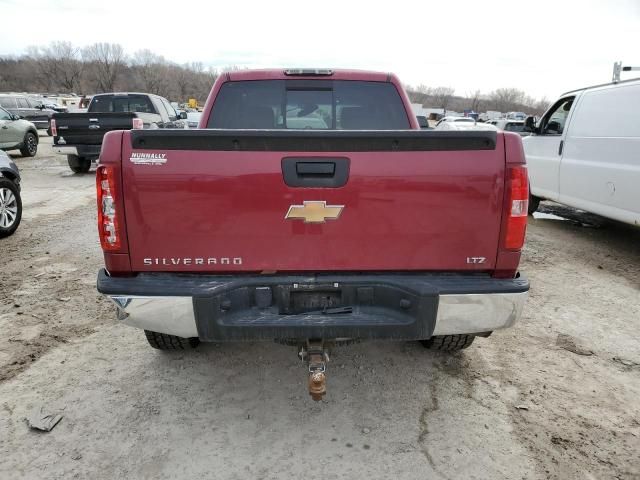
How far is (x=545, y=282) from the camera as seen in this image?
17.0 ft

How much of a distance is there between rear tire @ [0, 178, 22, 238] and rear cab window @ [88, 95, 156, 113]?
25.6 ft

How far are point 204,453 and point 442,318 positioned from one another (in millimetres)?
1478

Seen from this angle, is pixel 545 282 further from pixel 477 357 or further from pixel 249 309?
pixel 249 309

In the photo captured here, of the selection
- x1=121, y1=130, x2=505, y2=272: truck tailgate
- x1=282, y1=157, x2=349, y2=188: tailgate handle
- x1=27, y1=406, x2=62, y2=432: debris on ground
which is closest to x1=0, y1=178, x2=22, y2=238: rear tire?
x1=27, y1=406, x2=62, y2=432: debris on ground

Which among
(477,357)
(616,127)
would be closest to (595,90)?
(616,127)

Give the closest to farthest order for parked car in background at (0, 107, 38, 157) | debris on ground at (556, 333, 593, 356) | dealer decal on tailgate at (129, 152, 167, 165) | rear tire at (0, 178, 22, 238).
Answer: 1. dealer decal on tailgate at (129, 152, 167, 165)
2. debris on ground at (556, 333, 593, 356)
3. rear tire at (0, 178, 22, 238)
4. parked car in background at (0, 107, 38, 157)

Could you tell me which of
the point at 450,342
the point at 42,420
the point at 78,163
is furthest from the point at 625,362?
the point at 78,163

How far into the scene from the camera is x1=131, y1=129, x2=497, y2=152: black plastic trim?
232cm

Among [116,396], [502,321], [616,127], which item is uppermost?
[616,127]

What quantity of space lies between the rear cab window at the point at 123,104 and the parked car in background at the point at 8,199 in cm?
746

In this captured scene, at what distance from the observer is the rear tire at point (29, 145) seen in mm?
15391

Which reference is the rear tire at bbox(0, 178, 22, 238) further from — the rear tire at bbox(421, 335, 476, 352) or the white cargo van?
the white cargo van

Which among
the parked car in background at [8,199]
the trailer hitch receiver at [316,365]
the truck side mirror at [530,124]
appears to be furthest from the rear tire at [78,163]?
the trailer hitch receiver at [316,365]

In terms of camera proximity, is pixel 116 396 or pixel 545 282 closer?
pixel 116 396
